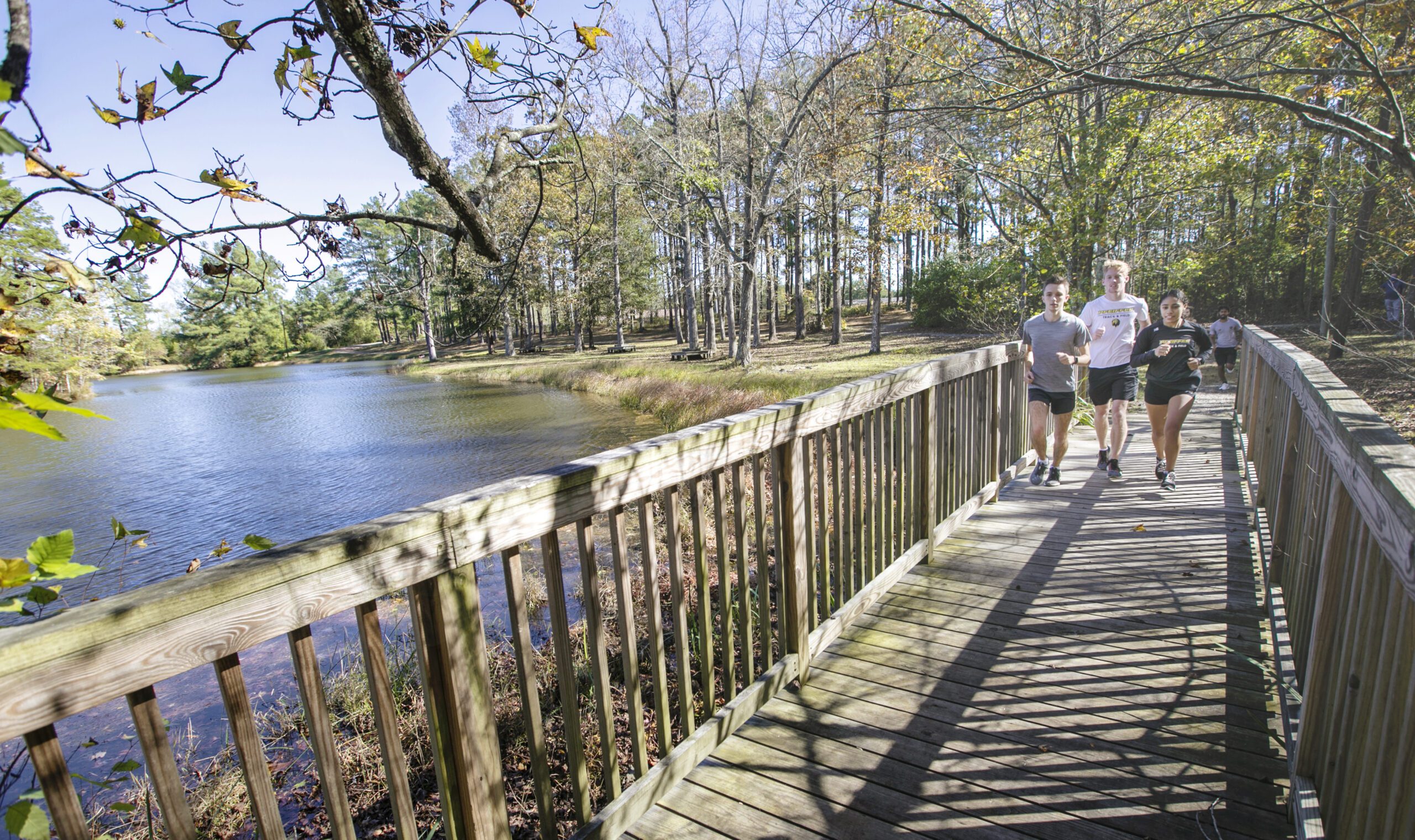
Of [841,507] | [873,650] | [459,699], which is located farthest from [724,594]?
[459,699]

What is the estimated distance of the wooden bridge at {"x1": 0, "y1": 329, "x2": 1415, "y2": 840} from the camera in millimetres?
1391

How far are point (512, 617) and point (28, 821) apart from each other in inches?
37.6

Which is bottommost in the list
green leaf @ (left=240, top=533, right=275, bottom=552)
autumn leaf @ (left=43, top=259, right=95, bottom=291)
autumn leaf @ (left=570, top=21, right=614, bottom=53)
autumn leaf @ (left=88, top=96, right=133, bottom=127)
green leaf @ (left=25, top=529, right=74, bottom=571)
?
green leaf @ (left=240, top=533, right=275, bottom=552)

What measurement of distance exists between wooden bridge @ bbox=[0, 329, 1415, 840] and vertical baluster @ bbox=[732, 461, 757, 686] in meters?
0.03

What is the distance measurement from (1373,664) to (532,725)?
2.08 meters

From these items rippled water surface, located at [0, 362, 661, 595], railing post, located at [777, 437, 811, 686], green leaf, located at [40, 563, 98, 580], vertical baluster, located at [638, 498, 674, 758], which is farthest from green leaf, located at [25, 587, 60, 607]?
rippled water surface, located at [0, 362, 661, 595]

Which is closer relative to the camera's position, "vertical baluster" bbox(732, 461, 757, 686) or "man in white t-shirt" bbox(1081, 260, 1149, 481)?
"vertical baluster" bbox(732, 461, 757, 686)

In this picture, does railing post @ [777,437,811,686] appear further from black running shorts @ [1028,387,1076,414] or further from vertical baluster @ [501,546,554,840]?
black running shorts @ [1028,387,1076,414]

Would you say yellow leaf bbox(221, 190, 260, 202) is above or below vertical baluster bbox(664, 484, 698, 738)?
above

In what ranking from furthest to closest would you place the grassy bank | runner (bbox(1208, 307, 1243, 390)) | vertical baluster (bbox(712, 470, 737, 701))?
the grassy bank, runner (bbox(1208, 307, 1243, 390)), vertical baluster (bbox(712, 470, 737, 701))

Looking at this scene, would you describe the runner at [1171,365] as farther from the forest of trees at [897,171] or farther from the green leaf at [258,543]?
the green leaf at [258,543]

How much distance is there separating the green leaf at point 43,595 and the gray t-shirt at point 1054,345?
5537mm

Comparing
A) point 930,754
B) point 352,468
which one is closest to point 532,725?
point 930,754

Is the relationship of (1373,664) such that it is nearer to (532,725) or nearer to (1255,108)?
(532,725)
